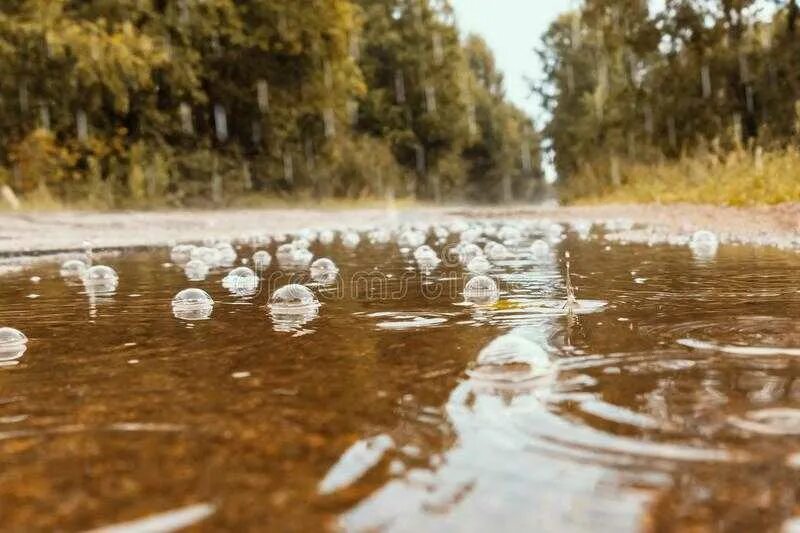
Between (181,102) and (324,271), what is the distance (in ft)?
56.6

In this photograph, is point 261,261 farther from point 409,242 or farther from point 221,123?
point 221,123

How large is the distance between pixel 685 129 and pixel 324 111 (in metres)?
9.84

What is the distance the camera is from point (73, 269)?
528 centimetres

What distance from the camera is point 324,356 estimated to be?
207 centimetres

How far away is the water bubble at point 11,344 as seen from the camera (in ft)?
7.34

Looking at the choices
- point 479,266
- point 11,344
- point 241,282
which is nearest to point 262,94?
point 479,266

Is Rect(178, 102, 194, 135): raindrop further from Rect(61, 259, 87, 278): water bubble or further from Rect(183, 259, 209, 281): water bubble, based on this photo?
Rect(183, 259, 209, 281): water bubble

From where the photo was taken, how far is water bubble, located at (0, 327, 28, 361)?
7.34 feet

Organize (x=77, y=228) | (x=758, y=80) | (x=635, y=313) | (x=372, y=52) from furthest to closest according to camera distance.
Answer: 1. (x=372, y=52)
2. (x=758, y=80)
3. (x=77, y=228)
4. (x=635, y=313)

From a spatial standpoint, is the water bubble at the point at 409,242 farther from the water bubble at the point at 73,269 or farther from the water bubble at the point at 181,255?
the water bubble at the point at 73,269

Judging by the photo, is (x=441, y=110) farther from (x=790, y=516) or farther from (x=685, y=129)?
(x=790, y=516)

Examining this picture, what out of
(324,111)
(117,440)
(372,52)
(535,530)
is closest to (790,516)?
(535,530)

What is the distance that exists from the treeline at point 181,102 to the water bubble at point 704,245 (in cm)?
1199

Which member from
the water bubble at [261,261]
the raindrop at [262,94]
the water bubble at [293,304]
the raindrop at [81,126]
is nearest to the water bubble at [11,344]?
the water bubble at [293,304]
